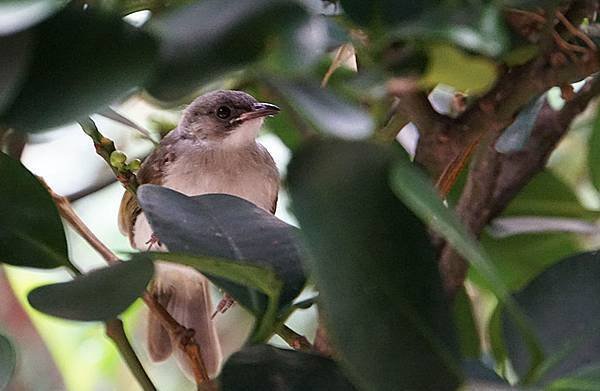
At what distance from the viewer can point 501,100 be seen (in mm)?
639

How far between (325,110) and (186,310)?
3.58 feet

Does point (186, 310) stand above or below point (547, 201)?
below

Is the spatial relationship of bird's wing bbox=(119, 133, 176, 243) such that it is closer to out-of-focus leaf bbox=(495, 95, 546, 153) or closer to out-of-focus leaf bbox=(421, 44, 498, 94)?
out-of-focus leaf bbox=(495, 95, 546, 153)

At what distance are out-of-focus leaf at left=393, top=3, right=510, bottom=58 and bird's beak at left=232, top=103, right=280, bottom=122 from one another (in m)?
0.74

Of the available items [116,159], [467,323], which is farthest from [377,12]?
[467,323]

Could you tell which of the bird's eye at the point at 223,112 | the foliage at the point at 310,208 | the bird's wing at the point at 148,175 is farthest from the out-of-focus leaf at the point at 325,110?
the bird's eye at the point at 223,112

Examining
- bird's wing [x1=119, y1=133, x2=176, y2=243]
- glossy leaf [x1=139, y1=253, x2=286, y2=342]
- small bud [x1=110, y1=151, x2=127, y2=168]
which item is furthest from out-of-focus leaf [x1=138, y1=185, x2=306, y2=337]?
bird's wing [x1=119, y1=133, x2=176, y2=243]

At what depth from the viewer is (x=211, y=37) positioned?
34cm

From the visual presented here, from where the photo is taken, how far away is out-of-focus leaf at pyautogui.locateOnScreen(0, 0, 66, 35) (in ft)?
1.06

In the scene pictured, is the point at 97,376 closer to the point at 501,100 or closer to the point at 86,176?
the point at 86,176

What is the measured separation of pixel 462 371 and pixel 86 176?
105 centimetres

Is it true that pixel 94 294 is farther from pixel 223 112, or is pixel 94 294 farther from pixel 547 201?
pixel 223 112

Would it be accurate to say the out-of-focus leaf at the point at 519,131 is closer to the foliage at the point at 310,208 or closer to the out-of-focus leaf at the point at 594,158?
the out-of-focus leaf at the point at 594,158

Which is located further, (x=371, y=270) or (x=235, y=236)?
(x=235, y=236)
